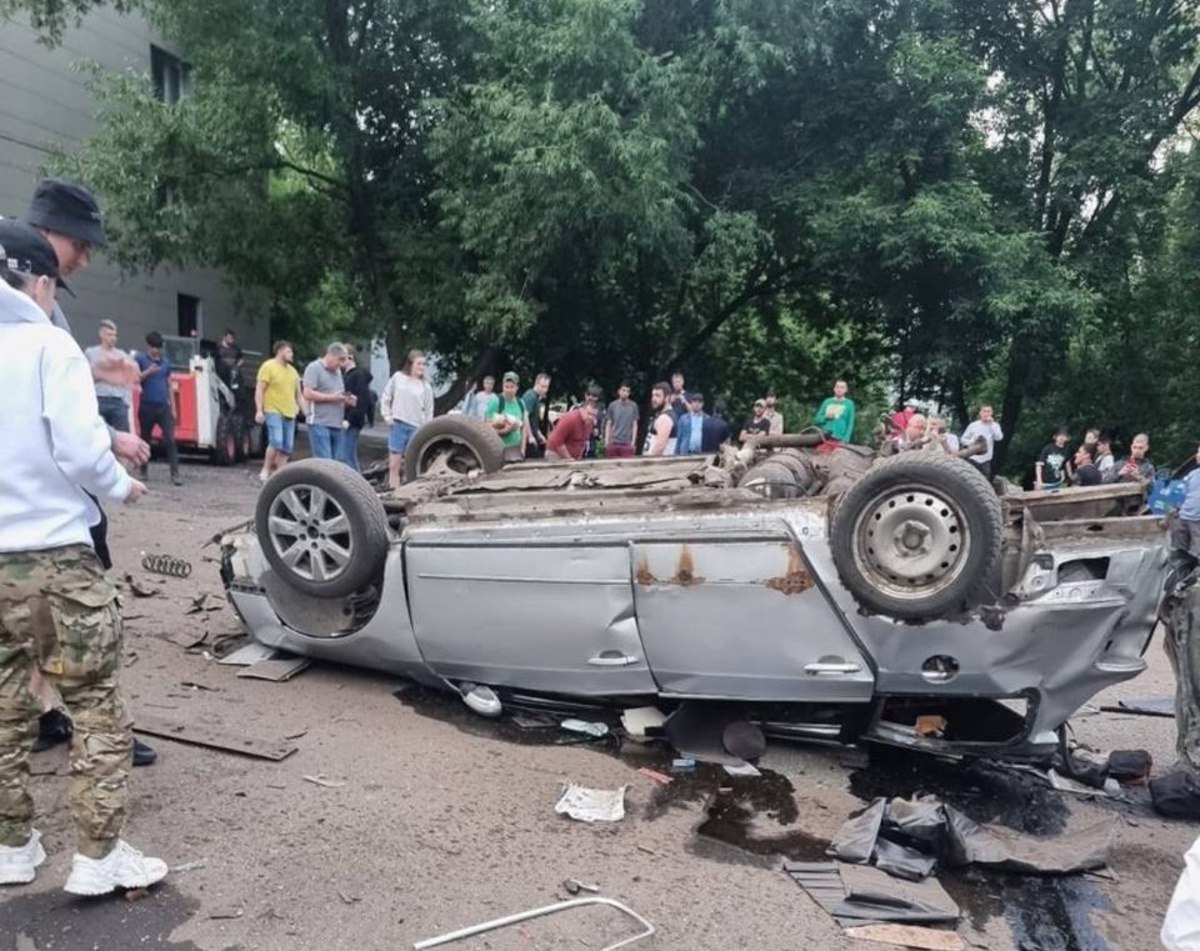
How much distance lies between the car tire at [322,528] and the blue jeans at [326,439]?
16.5 ft

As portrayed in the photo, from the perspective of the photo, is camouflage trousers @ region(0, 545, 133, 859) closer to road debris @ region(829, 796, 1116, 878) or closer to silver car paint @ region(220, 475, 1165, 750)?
silver car paint @ region(220, 475, 1165, 750)

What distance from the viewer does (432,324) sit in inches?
596

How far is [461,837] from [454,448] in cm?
273

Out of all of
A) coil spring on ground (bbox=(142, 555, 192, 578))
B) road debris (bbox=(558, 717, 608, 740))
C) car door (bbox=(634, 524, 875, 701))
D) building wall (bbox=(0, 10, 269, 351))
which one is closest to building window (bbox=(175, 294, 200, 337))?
building wall (bbox=(0, 10, 269, 351))

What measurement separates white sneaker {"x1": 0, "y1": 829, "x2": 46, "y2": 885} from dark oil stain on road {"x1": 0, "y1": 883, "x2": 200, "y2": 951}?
0.12 ft

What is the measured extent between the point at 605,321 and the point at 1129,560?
14.9 m

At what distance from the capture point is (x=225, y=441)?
13.7 meters

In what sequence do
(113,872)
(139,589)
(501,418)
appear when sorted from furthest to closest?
(501,418) < (139,589) < (113,872)

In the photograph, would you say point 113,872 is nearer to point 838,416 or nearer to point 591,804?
point 591,804

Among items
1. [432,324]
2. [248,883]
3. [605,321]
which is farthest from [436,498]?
[605,321]

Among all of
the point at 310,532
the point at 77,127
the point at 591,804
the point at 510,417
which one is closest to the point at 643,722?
the point at 591,804

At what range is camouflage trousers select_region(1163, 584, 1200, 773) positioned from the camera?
4.03 meters

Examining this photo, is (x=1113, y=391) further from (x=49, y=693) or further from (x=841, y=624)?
(x=49, y=693)

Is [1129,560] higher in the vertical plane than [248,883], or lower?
higher
